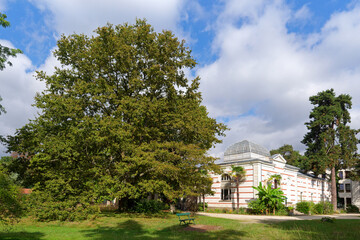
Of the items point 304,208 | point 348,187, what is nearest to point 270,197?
point 304,208

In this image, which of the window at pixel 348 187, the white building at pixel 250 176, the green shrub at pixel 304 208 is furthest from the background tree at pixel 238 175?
the window at pixel 348 187

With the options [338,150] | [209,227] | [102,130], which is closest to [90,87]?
[102,130]

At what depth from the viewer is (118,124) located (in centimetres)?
2030

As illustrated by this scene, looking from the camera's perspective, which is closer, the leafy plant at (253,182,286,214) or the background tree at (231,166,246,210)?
the leafy plant at (253,182,286,214)

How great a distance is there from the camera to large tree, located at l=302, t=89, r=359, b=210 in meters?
43.5

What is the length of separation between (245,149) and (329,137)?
16.3m

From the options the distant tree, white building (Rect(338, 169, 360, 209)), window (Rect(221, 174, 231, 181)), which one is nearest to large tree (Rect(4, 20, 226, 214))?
window (Rect(221, 174, 231, 181))

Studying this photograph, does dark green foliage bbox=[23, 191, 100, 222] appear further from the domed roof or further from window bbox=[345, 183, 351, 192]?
window bbox=[345, 183, 351, 192]

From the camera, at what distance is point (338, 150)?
4331 centimetres

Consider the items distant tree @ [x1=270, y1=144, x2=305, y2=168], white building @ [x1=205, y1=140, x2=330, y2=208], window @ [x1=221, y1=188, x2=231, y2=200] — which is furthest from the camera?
distant tree @ [x1=270, y1=144, x2=305, y2=168]

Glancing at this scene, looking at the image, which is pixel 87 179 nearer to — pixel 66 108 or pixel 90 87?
pixel 66 108

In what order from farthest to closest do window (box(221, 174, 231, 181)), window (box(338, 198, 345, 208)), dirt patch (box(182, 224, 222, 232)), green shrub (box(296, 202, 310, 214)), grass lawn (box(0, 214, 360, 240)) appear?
window (box(338, 198, 345, 208)) → window (box(221, 174, 231, 181)) → green shrub (box(296, 202, 310, 214)) → dirt patch (box(182, 224, 222, 232)) → grass lawn (box(0, 214, 360, 240))

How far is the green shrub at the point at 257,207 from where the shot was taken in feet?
100

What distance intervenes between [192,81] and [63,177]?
1423 centimetres
